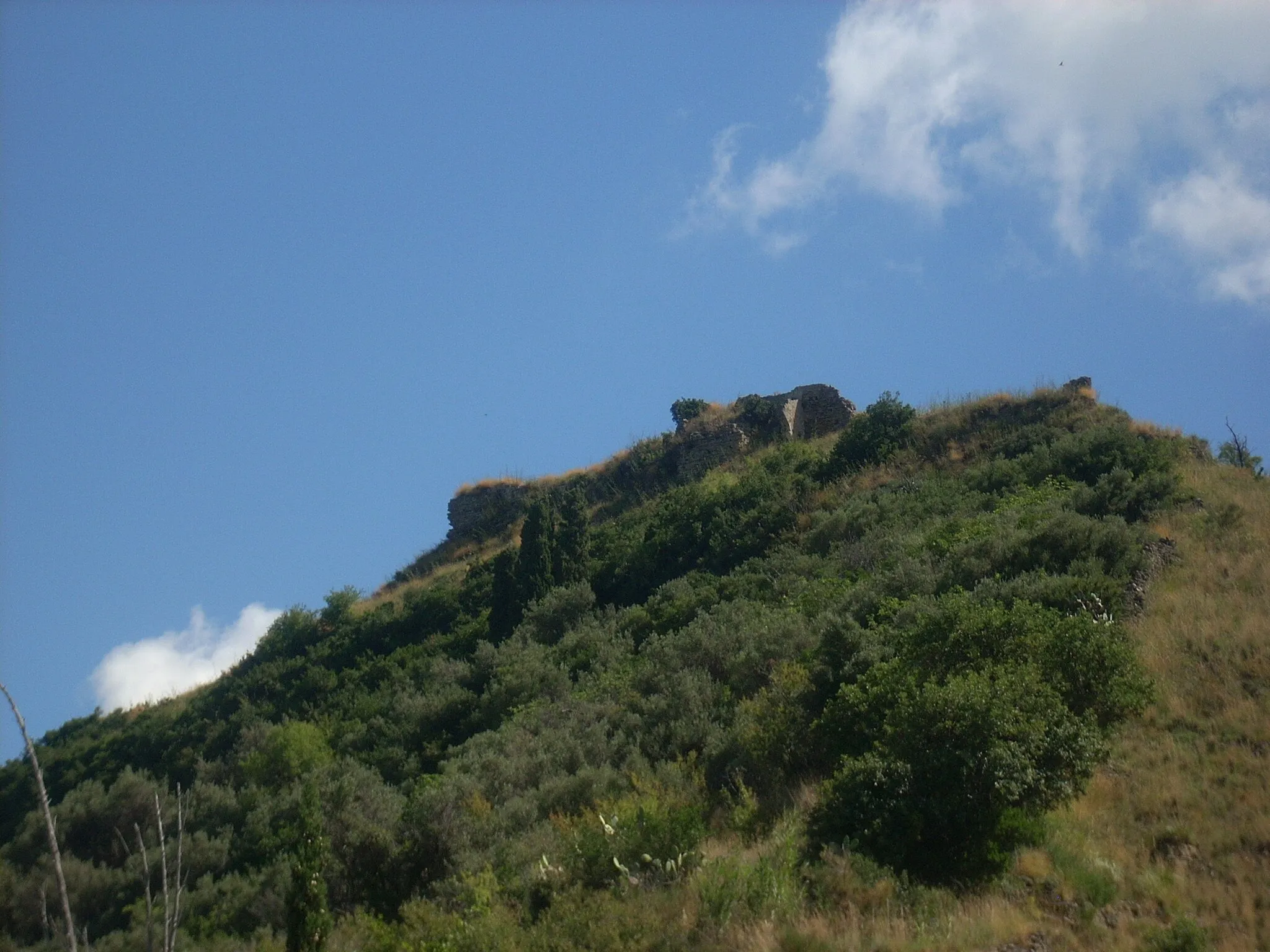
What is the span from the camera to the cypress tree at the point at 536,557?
86.9ft

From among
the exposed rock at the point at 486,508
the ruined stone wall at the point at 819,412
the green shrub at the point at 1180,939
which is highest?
the exposed rock at the point at 486,508

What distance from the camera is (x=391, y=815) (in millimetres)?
14000

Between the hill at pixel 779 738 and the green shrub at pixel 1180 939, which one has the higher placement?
the hill at pixel 779 738

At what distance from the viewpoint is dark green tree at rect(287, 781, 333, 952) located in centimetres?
1009

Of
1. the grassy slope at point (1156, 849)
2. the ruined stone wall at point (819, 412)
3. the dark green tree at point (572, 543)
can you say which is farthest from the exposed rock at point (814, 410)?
the grassy slope at point (1156, 849)

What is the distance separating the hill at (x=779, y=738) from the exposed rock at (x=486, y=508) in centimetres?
956

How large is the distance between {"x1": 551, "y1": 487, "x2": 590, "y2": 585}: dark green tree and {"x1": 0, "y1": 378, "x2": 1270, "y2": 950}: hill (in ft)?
0.43

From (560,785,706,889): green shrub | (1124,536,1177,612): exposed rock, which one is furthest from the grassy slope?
(560,785,706,889): green shrub

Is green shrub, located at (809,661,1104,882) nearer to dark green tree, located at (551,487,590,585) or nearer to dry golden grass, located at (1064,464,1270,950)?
dry golden grass, located at (1064,464,1270,950)

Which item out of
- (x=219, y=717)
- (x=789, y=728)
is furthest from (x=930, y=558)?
(x=219, y=717)

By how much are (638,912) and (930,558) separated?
1064 centimetres

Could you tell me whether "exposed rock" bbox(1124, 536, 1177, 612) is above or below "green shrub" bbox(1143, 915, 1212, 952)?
above

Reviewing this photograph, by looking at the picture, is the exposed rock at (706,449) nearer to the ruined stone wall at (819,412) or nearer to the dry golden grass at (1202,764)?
the ruined stone wall at (819,412)

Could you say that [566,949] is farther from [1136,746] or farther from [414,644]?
[414,644]
